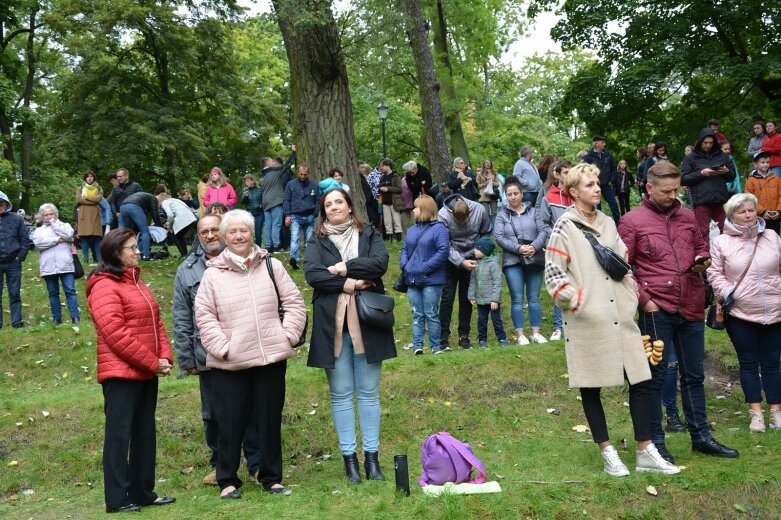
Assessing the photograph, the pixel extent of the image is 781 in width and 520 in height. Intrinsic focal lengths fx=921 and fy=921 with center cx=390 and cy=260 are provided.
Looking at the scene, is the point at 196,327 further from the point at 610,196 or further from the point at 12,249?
the point at 610,196

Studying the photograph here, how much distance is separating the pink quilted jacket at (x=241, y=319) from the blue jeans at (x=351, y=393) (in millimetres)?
396

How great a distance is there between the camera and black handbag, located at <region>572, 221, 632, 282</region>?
6.56 meters

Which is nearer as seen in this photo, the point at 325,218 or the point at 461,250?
the point at 325,218

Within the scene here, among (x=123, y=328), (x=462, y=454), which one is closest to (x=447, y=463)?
(x=462, y=454)

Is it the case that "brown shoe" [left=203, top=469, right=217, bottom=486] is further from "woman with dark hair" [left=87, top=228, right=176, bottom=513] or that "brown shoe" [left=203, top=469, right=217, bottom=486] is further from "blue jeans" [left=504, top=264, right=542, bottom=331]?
"blue jeans" [left=504, top=264, right=542, bottom=331]

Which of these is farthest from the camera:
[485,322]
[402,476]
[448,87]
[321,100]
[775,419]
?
[448,87]

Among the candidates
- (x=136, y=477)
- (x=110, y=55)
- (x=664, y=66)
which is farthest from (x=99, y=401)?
(x=110, y=55)

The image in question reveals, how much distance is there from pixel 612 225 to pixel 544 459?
219cm

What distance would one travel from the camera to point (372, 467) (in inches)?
281

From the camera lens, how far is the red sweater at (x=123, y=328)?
261 inches

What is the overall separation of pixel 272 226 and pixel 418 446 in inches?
427

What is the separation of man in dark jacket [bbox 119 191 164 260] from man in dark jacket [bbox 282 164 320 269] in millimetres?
3430

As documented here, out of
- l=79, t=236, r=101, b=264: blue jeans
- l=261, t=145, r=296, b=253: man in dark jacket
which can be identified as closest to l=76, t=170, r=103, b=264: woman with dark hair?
l=79, t=236, r=101, b=264: blue jeans

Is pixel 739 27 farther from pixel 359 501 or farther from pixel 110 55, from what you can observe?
pixel 110 55
